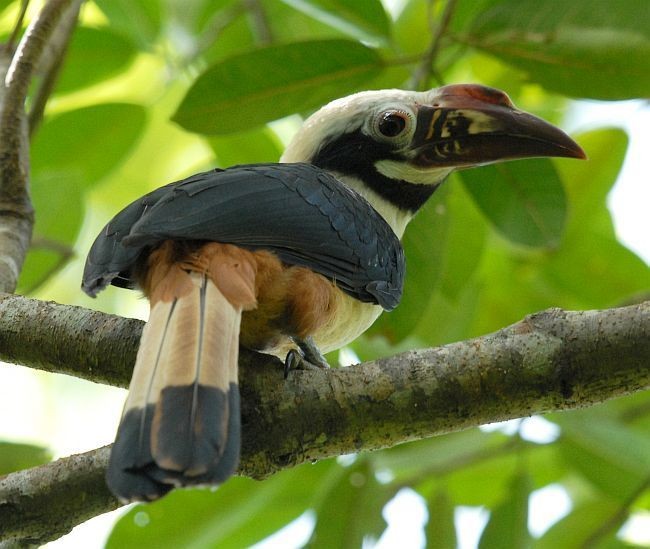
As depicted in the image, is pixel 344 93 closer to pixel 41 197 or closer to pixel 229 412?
pixel 41 197

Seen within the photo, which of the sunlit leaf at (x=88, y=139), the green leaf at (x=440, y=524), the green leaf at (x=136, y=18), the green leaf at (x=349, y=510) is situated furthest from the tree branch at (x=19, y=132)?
the green leaf at (x=440, y=524)

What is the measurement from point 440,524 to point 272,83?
5.80ft

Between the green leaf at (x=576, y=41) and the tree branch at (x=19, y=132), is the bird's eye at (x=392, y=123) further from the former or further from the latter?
the tree branch at (x=19, y=132)

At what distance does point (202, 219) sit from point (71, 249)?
1316 mm

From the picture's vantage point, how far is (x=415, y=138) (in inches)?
149

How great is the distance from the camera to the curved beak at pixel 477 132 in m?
3.59

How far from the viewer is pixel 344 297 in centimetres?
320

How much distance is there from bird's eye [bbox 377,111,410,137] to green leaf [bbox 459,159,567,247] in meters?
0.36

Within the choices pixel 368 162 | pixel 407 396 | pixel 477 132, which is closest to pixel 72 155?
pixel 368 162

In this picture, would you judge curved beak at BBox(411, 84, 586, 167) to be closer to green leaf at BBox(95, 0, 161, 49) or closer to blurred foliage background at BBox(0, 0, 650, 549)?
blurred foliage background at BBox(0, 0, 650, 549)

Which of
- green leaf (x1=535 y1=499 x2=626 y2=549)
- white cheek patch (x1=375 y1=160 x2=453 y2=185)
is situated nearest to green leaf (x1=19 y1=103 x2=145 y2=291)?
white cheek patch (x1=375 y1=160 x2=453 y2=185)

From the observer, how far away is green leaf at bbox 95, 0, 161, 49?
433cm

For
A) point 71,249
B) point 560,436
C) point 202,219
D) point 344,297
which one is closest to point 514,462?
point 560,436

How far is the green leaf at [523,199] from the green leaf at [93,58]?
1604mm
